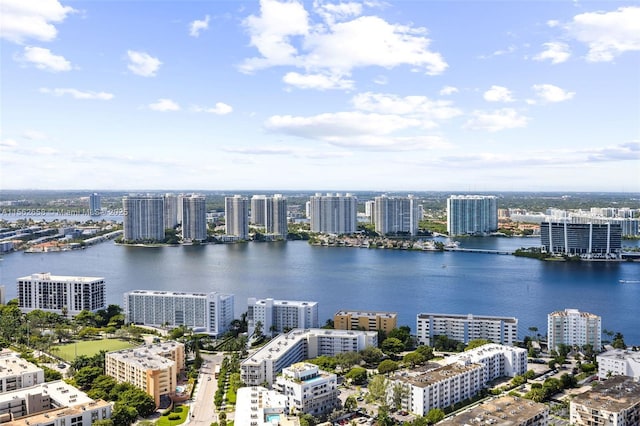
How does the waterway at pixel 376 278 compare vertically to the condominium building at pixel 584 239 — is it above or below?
below

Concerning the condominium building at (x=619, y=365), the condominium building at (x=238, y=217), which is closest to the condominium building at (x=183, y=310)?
the condominium building at (x=619, y=365)

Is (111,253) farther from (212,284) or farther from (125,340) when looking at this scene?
(125,340)

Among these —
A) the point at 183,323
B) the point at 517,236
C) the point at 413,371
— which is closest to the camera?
the point at 413,371

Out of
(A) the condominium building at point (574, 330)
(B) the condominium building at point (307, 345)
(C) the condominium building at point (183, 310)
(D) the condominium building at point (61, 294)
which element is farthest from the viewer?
(D) the condominium building at point (61, 294)

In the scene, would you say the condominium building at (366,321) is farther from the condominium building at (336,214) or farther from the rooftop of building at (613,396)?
the condominium building at (336,214)

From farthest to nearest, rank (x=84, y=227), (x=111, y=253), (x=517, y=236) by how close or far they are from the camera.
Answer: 1. (x=84, y=227)
2. (x=517, y=236)
3. (x=111, y=253)

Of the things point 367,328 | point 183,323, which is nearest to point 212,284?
point 183,323

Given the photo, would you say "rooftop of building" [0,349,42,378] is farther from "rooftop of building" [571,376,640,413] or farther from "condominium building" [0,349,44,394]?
"rooftop of building" [571,376,640,413]

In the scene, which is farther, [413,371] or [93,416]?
[413,371]
